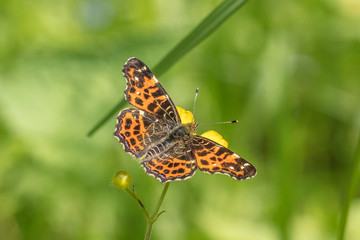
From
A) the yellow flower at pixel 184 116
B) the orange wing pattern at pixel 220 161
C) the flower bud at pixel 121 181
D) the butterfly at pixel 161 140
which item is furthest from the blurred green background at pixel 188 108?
the flower bud at pixel 121 181

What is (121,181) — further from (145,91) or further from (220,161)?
(145,91)

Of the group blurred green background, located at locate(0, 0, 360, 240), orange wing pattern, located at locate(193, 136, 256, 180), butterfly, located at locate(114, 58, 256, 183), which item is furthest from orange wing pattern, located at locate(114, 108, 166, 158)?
blurred green background, located at locate(0, 0, 360, 240)

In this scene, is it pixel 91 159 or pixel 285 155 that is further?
pixel 91 159

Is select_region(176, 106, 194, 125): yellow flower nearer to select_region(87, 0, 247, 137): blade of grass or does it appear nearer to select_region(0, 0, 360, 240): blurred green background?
select_region(87, 0, 247, 137): blade of grass

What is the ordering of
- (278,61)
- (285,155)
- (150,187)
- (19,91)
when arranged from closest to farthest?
(285,155)
(150,187)
(19,91)
(278,61)

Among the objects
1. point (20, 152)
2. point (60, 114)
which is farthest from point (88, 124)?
point (20, 152)

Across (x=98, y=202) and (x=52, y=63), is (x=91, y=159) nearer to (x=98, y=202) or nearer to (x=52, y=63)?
(x=98, y=202)

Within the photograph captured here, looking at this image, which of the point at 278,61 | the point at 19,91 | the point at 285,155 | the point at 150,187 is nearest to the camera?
the point at 285,155
